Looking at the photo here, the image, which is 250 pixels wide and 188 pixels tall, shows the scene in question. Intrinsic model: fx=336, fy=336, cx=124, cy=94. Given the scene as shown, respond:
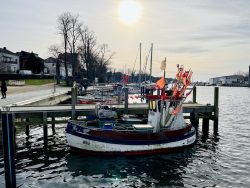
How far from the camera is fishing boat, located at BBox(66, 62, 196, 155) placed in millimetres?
19891

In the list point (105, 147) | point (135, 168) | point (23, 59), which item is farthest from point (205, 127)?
point (23, 59)

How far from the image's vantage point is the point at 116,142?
19.9m

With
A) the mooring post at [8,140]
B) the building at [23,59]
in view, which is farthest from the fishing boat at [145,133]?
the building at [23,59]

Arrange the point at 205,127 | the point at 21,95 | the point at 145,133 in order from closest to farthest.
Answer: the point at 145,133 → the point at 205,127 → the point at 21,95

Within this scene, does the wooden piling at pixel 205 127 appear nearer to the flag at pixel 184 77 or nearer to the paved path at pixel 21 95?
the flag at pixel 184 77

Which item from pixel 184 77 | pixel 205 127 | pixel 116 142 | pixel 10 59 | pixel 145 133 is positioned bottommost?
pixel 205 127

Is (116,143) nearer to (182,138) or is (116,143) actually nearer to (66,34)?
(182,138)

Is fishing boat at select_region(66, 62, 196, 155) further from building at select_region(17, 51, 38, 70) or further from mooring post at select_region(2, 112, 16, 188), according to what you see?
building at select_region(17, 51, 38, 70)

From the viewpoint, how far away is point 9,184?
1316 cm

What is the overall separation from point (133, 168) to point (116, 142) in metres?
2.21

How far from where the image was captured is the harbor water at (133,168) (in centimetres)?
1612

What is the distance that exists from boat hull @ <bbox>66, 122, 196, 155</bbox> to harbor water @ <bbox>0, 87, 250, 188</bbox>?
448 mm

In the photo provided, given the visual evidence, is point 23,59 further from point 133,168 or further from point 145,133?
point 133,168

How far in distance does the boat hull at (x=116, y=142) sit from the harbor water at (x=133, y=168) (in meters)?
0.45
